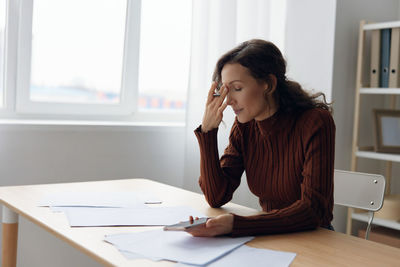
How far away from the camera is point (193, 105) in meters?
2.78

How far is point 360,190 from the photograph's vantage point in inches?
68.5

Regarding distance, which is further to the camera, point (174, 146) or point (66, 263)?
point (174, 146)

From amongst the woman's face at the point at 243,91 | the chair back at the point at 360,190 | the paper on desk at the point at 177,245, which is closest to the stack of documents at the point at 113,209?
the paper on desk at the point at 177,245

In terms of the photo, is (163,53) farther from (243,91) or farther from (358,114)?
(243,91)

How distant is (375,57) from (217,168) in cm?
136

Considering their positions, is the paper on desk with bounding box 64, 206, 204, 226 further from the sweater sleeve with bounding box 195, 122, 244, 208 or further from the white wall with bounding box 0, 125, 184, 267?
the white wall with bounding box 0, 125, 184, 267

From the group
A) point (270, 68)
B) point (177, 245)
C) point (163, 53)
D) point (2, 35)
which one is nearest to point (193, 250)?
point (177, 245)

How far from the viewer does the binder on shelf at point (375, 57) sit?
258cm

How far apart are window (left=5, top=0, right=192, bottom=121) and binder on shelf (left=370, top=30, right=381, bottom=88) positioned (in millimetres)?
1073

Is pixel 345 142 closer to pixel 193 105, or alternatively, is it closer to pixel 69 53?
pixel 193 105

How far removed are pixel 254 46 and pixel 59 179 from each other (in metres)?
1.27

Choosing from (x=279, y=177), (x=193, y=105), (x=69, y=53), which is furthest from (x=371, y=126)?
(x=69, y=53)

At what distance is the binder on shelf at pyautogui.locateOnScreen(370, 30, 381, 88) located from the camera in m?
2.58

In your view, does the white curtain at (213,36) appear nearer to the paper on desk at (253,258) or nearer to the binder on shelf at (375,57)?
the binder on shelf at (375,57)
